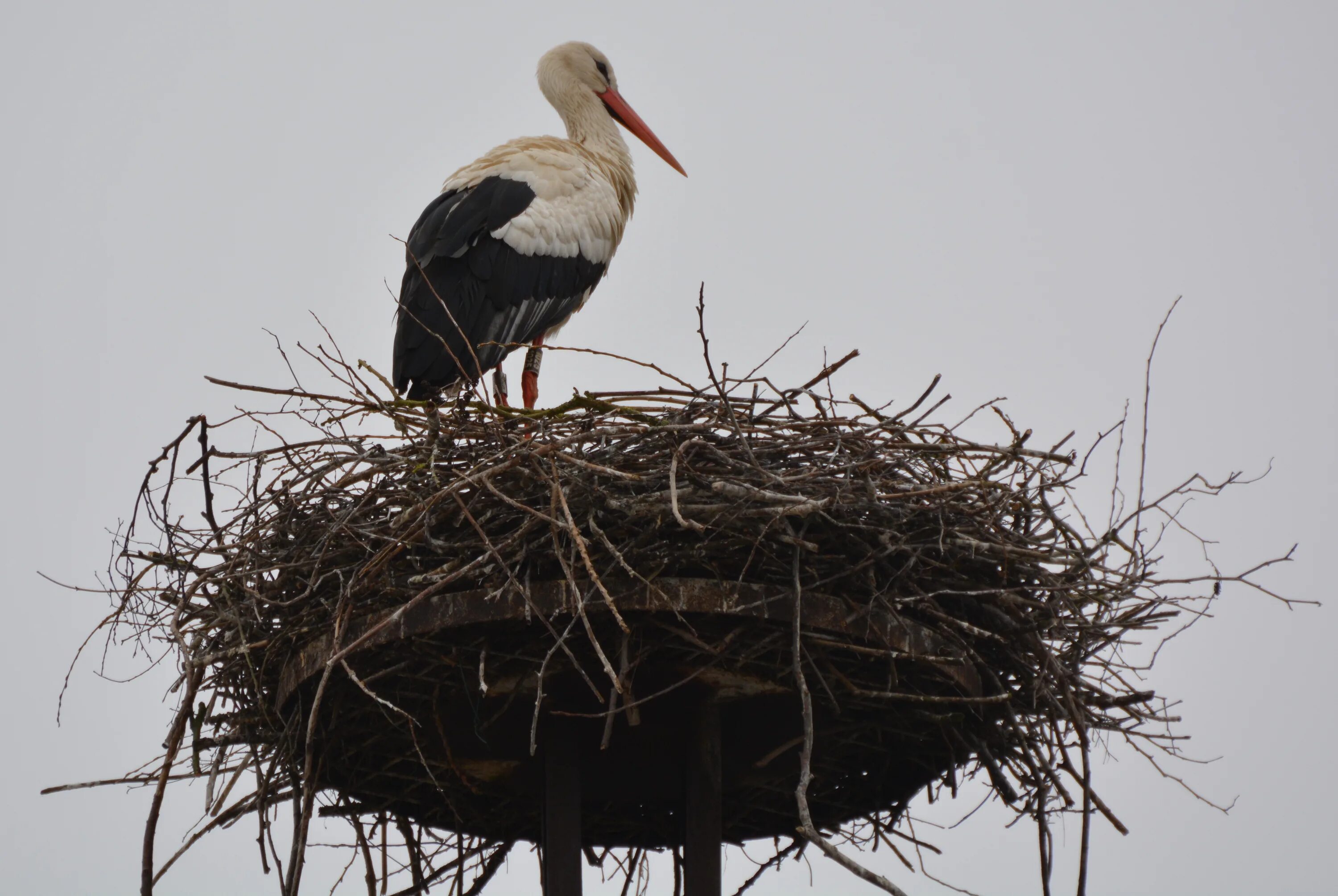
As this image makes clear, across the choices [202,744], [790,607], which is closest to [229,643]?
[202,744]

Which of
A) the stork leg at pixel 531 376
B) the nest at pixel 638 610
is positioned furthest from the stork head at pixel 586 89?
the nest at pixel 638 610

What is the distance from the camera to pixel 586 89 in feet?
26.5

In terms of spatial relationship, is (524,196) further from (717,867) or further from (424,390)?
(717,867)

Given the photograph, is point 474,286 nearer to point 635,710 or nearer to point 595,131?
point 595,131

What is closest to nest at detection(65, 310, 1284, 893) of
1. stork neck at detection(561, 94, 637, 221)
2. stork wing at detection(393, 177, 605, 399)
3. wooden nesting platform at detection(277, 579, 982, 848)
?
wooden nesting platform at detection(277, 579, 982, 848)

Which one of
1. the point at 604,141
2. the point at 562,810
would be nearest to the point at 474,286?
the point at 604,141

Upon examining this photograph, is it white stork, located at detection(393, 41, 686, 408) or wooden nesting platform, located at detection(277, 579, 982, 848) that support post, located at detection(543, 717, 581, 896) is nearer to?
wooden nesting platform, located at detection(277, 579, 982, 848)

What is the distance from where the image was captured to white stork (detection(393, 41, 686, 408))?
628cm

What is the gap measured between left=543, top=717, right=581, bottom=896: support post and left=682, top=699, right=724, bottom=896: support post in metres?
0.27

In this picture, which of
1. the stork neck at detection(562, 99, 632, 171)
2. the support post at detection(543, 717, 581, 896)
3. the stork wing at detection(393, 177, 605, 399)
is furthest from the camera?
the stork neck at detection(562, 99, 632, 171)

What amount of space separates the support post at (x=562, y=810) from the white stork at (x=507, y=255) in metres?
2.11

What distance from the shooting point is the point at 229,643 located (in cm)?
438

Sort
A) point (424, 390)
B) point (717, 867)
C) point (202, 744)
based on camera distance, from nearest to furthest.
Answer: point (717, 867), point (202, 744), point (424, 390)

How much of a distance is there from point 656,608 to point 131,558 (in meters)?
1.54
